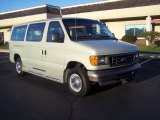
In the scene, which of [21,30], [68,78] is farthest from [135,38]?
[68,78]

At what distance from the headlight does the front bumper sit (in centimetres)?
21

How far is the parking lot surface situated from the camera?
18.3 ft

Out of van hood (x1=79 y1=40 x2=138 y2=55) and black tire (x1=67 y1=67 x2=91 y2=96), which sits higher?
van hood (x1=79 y1=40 x2=138 y2=55)

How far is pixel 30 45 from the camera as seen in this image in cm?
891

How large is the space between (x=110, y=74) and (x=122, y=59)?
677 mm

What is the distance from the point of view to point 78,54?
269 inches

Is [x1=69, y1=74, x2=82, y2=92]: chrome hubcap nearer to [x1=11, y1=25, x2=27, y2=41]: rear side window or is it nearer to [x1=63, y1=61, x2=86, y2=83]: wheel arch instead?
[x1=63, y1=61, x2=86, y2=83]: wheel arch

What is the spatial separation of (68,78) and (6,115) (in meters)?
2.16

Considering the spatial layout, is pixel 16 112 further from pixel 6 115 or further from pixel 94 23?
pixel 94 23

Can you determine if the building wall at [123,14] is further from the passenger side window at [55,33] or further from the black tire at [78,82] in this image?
the black tire at [78,82]

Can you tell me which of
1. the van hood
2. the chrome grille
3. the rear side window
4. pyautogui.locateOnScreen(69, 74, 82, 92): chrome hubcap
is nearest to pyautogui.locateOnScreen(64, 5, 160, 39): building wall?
the rear side window

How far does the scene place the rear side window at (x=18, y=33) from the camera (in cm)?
964

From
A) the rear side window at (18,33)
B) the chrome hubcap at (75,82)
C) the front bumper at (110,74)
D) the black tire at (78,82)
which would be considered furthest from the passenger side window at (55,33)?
the rear side window at (18,33)

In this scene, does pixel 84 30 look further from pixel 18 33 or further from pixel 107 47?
pixel 18 33
